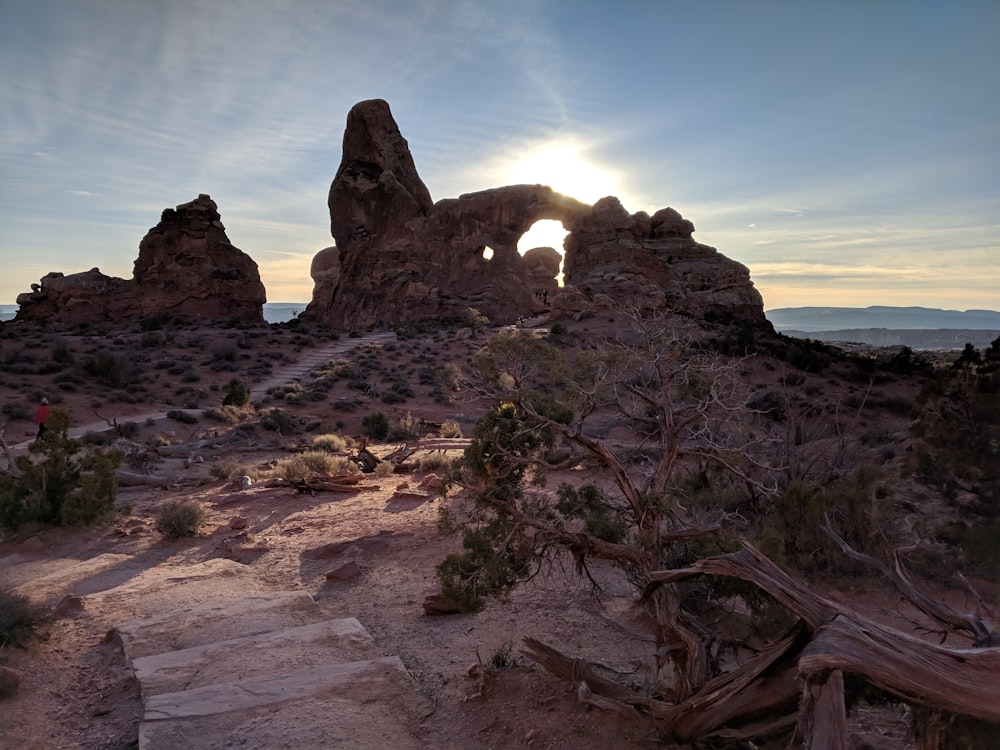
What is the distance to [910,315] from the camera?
619ft

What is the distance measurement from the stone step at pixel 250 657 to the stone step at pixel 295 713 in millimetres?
152

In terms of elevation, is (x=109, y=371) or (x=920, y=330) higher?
(x=920, y=330)

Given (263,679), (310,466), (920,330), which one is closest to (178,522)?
(310,466)

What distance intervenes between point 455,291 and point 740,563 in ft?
149

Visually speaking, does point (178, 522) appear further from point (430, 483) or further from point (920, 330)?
point (920, 330)

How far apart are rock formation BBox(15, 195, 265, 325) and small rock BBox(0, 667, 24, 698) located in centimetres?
4290

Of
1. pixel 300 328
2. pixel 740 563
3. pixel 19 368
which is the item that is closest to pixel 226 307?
pixel 300 328

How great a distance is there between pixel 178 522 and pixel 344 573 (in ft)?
10.3

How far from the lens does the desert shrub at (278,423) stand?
1722 centimetres

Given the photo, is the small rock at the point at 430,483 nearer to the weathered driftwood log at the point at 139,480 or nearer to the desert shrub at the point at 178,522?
the desert shrub at the point at 178,522

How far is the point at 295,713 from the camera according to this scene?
422 centimetres

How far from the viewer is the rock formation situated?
42.0m

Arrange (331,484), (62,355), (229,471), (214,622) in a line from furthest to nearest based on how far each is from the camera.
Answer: (62,355) → (229,471) → (331,484) → (214,622)

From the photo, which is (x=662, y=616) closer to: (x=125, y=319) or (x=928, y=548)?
(x=928, y=548)
